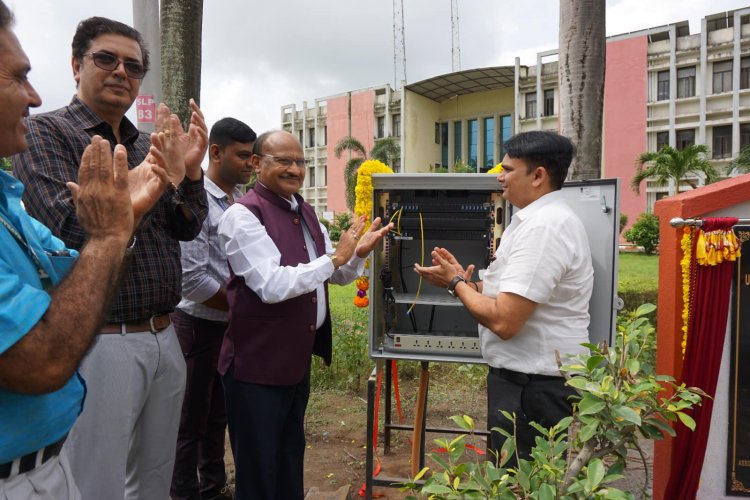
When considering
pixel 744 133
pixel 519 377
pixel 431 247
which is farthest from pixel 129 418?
pixel 744 133

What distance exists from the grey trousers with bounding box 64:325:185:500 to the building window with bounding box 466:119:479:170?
33.0 metres

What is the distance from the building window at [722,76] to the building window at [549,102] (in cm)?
718

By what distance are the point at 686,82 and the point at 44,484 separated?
29.2 metres

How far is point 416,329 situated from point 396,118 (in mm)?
32553

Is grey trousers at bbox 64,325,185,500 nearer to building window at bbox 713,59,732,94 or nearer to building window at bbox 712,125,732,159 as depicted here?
building window at bbox 712,125,732,159

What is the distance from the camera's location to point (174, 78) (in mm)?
4215

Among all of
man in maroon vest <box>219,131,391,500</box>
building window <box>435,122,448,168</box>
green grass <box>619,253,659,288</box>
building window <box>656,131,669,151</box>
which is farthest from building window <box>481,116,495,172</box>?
man in maroon vest <box>219,131,391,500</box>

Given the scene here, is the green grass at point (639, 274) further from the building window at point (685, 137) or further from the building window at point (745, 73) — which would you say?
the building window at point (745, 73)

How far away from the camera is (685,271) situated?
2471mm

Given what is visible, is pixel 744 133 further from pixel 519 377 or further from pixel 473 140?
pixel 519 377

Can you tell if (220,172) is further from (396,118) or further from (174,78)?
(396,118)

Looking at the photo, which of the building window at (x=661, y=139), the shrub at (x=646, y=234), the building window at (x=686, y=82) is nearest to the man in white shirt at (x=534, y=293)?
the shrub at (x=646, y=234)

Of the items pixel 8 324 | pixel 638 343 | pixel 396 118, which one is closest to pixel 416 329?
pixel 638 343

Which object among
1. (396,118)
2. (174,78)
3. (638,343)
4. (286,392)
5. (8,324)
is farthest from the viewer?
(396,118)
